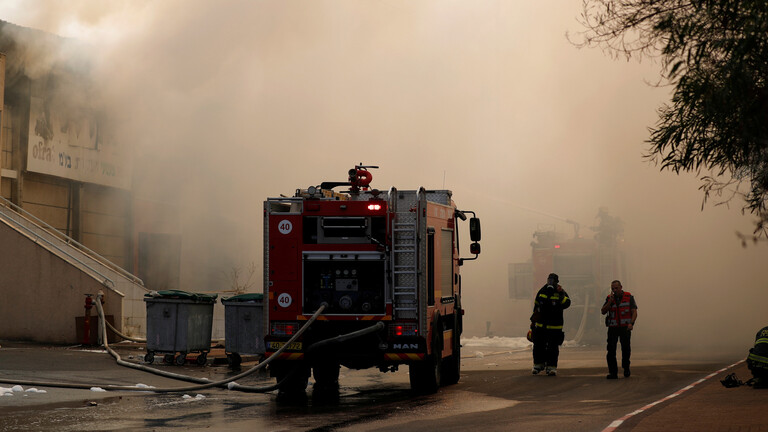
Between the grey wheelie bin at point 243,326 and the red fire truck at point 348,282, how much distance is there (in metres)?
3.88

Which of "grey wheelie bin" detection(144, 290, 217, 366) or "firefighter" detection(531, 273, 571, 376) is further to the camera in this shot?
"grey wheelie bin" detection(144, 290, 217, 366)

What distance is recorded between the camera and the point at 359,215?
43.8ft

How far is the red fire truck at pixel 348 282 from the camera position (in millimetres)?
13180

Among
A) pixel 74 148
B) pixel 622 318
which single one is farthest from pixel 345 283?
pixel 74 148

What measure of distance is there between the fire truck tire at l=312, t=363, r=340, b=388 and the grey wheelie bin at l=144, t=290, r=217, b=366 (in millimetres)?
3499

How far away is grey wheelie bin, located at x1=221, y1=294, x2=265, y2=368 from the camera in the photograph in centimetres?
1738

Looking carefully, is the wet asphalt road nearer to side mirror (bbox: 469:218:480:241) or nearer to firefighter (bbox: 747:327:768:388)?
firefighter (bbox: 747:327:768:388)

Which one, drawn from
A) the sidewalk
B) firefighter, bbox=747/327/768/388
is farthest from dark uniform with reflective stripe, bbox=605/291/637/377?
firefighter, bbox=747/327/768/388

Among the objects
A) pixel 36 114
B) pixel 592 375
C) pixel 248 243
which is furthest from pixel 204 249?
pixel 592 375

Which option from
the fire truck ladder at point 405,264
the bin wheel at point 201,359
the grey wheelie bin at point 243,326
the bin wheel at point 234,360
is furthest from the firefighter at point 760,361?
the bin wheel at point 201,359

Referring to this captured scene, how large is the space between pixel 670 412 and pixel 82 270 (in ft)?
49.1

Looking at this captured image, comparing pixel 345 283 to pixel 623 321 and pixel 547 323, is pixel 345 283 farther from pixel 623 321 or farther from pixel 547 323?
pixel 623 321

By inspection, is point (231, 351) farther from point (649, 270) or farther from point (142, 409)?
point (649, 270)

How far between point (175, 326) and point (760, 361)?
968cm
